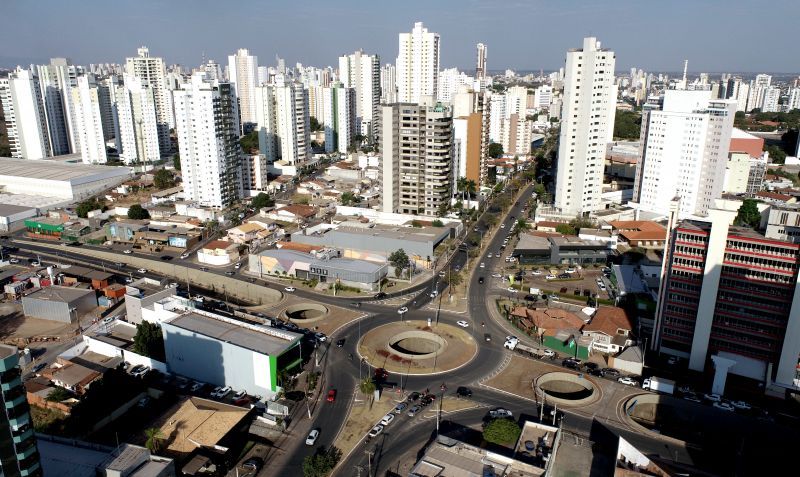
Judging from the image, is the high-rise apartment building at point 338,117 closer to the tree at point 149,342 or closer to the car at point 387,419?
the tree at point 149,342

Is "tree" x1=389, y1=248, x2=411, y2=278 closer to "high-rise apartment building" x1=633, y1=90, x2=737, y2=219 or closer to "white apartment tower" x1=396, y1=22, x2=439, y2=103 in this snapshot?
"high-rise apartment building" x1=633, y1=90, x2=737, y2=219

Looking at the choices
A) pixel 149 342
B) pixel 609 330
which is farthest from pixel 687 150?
pixel 149 342

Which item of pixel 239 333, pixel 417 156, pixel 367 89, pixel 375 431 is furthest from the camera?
pixel 367 89

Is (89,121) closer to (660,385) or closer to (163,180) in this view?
(163,180)

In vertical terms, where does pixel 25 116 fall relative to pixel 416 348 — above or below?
above

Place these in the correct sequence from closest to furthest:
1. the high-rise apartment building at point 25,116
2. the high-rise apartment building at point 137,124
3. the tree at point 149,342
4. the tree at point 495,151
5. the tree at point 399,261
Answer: the tree at point 149,342 → the tree at point 399,261 → the high-rise apartment building at point 25,116 → the high-rise apartment building at point 137,124 → the tree at point 495,151

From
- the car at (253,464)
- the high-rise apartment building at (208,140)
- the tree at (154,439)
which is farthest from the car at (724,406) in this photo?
the high-rise apartment building at (208,140)

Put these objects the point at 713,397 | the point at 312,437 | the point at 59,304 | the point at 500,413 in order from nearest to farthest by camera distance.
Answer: the point at 312,437
the point at 500,413
the point at 713,397
the point at 59,304
